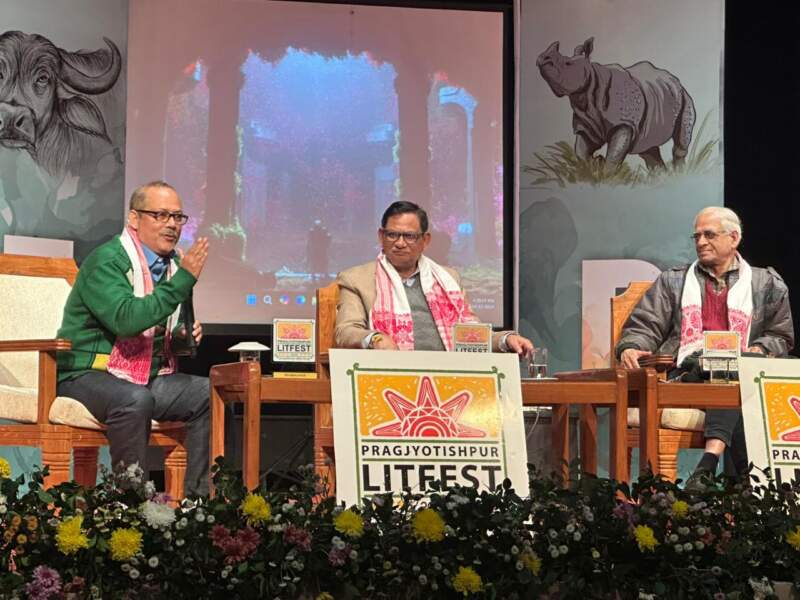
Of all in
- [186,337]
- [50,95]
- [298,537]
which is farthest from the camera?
[50,95]

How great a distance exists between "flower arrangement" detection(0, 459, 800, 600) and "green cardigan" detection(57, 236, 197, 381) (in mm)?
1544

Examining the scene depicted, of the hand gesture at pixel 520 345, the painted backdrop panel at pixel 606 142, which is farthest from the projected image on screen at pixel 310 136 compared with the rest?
the hand gesture at pixel 520 345

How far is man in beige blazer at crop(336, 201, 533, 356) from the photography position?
421 cm

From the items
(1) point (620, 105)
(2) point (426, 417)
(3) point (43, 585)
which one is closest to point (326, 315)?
(2) point (426, 417)

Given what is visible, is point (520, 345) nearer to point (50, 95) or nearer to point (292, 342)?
point (292, 342)

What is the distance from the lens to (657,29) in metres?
6.02

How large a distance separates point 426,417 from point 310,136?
3.75m

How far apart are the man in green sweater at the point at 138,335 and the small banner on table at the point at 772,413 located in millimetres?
1762

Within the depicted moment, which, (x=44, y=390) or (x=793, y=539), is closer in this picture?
(x=793, y=539)

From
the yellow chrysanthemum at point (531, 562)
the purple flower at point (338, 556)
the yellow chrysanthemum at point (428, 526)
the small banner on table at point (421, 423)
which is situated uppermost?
the small banner on table at point (421, 423)

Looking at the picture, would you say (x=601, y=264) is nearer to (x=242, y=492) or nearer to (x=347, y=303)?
(x=347, y=303)

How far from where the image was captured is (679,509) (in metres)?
2.26

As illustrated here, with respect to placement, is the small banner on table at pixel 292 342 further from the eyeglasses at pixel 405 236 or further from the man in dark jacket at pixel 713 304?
the man in dark jacket at pixel 713 304

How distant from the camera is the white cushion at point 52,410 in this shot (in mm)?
3760
